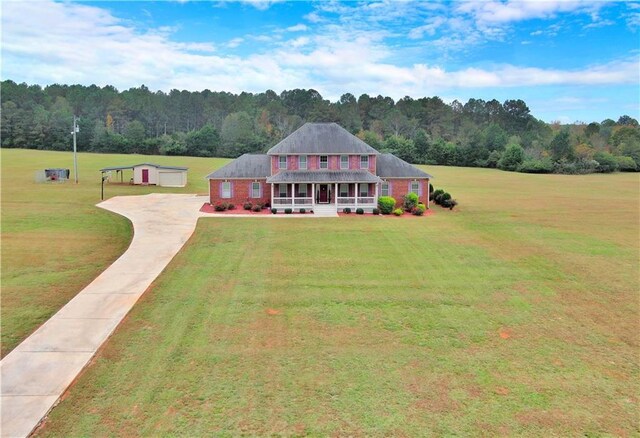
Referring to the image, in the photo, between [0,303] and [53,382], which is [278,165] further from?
[53,382]

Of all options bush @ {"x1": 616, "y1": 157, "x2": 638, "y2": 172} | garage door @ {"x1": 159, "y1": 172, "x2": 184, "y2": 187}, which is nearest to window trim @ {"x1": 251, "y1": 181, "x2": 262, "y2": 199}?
garage door @ {"x1": 159, "y1": 172, "x2": 184, "y2": 187}

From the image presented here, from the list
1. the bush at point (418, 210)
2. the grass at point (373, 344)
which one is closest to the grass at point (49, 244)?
the grass at point (373, 344)

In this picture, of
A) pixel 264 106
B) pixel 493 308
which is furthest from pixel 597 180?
pixel 264 106

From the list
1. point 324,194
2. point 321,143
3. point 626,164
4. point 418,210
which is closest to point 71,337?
point 418,210

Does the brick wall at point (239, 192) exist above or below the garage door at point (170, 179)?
below

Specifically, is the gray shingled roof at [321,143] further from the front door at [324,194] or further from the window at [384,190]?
the front door at [324,194]

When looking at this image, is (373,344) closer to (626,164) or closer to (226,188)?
(226,188)
